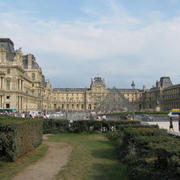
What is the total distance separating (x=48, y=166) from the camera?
7.95m

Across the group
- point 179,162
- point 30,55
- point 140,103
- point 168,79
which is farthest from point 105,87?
point 179,162

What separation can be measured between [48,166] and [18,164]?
3.76 feet

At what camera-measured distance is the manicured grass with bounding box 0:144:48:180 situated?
7013 mm

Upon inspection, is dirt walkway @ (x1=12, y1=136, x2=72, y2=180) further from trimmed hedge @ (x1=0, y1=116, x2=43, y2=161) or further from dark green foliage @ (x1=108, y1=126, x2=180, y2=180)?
dark green foliage @ (x1=108, y1=126, x2=180, y2=180)

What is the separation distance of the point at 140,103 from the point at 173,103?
91.5ft

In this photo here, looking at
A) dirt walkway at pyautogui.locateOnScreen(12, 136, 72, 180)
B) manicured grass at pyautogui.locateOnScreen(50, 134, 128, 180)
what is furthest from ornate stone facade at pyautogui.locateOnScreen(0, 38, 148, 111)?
dirt walkway at pyautogui.locateOnScreen(12, 136, 72, 180)

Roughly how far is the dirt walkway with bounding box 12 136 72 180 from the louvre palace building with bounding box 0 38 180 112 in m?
20.5

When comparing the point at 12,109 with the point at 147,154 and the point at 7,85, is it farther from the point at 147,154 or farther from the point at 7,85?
the point at 147,154

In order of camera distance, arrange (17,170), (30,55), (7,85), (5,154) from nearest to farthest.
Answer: (17,170)
(5,154)
(7,85)
(30,55)

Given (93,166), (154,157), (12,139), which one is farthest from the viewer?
(12,139)

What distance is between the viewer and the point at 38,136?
11641mm

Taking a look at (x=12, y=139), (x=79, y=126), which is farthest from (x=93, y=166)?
(x=79, y=126)

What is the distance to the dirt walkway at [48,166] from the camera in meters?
6.78

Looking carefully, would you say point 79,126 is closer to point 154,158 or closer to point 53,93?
point 154,158
